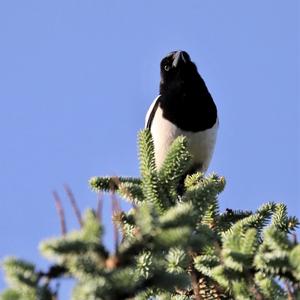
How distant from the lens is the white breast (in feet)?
15.3

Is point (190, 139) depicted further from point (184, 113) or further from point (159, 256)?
point (159, 256)

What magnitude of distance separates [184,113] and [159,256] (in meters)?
3.51

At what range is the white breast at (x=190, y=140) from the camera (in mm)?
4648

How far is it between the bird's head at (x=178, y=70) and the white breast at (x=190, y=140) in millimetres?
334

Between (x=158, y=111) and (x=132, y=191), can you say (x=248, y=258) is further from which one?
(x=158, y=111)

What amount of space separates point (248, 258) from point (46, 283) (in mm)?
407

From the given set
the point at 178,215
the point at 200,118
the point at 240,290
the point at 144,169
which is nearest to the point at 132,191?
the point at 144,169

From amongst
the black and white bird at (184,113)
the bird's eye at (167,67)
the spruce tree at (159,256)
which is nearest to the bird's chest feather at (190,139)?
the black and white bird at (184,113)

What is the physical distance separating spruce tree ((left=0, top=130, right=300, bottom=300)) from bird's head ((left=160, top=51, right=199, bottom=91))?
9.75 ft

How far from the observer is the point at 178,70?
500 centimetres

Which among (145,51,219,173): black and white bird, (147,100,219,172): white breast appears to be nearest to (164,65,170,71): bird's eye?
(145,51,219,173): black and white bird

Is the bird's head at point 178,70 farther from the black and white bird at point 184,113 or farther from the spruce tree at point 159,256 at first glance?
the spruce tree at point 159,256

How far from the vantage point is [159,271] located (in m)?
1.30

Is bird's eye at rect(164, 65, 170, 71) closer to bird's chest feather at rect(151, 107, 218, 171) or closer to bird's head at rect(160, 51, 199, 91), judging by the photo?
bird's head at rect(160, 51, 199, 91)
